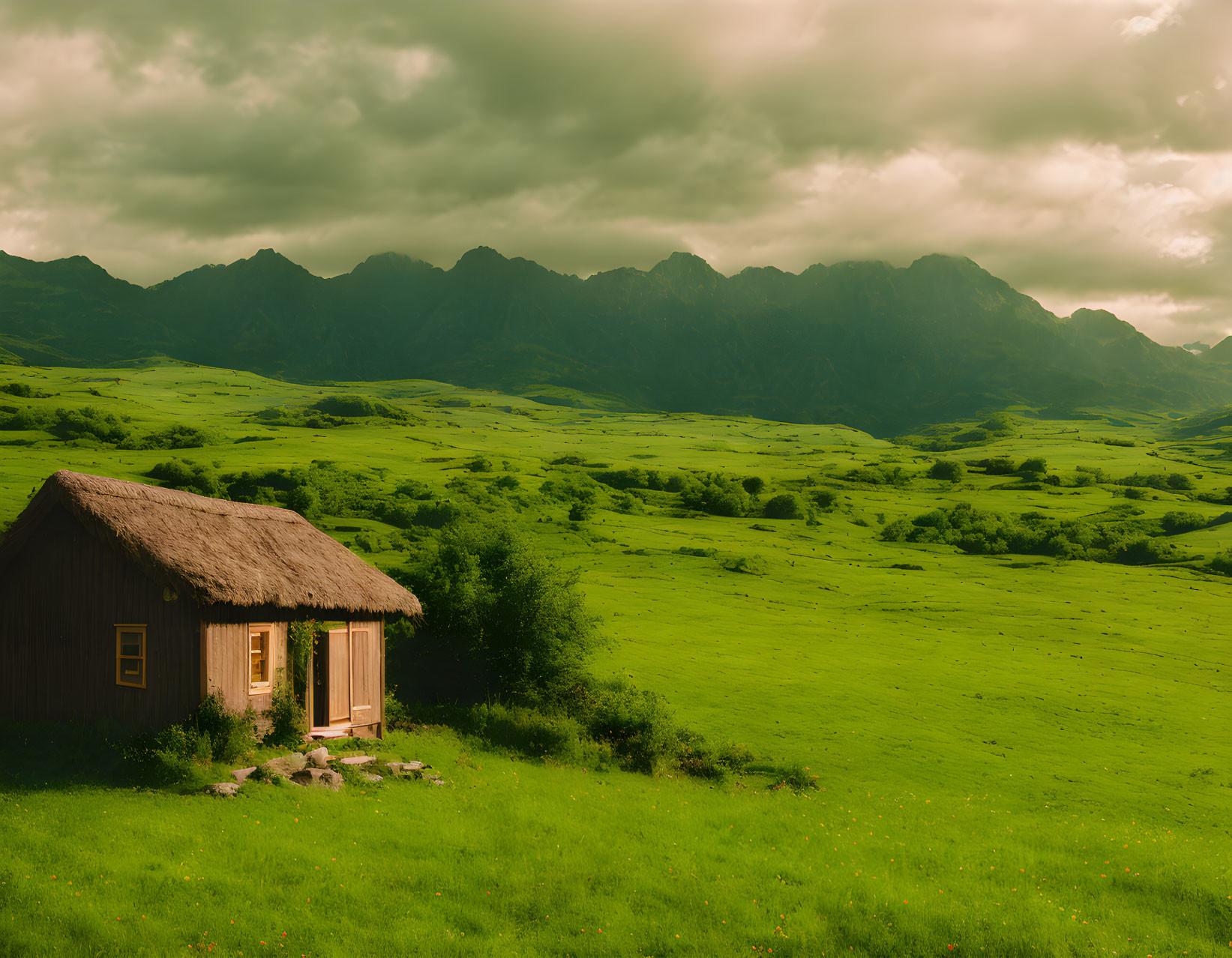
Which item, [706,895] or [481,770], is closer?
[706,895]

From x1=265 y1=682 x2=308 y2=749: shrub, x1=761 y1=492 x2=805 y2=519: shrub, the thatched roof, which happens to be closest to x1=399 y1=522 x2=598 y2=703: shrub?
the thatched roof

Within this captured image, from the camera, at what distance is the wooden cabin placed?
2667 cm

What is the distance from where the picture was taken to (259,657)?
29.3 metres

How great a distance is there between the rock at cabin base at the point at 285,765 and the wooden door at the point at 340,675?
5008 mm

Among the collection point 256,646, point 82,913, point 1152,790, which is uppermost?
point 256,646

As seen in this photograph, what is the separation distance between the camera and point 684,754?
38.7 m

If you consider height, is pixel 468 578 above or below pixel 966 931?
above

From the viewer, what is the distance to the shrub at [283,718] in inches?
1131

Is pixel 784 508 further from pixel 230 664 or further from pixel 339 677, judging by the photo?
pixel 230 664

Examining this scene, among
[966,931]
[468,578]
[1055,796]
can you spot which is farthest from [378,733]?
[1055,796]

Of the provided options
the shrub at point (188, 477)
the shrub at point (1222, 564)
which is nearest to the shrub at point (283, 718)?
the shrub at point (188, 477)

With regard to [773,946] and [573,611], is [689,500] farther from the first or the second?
[773,946]

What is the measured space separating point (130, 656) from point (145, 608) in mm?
1597

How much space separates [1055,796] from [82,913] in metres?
35.3
